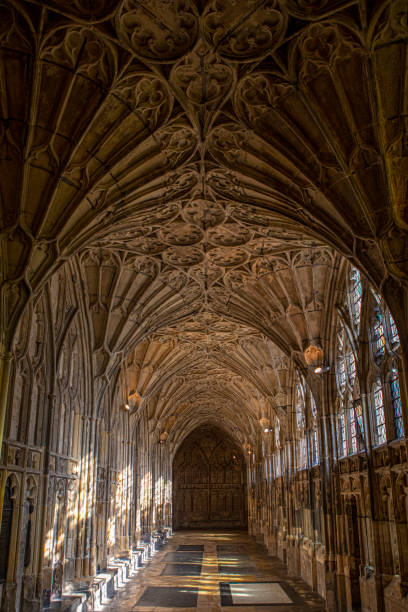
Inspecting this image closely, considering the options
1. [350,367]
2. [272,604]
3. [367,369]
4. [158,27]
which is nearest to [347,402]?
[350,367]

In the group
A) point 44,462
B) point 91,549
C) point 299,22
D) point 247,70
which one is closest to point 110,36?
point 247,70

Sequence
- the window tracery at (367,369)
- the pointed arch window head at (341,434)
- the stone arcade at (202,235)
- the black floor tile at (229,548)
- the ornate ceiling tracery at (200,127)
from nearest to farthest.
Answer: the ornate ceiling tracery at (200,127), the stone arcade at (202,235), the window tracery at (367,369), the pointed arch window head at (341,434), the black floor tile at (229,548)

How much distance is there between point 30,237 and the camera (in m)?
9.62

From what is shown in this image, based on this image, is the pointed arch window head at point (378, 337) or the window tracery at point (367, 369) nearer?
the window tracery at point (367, 369)

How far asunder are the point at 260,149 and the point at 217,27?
2902 mm

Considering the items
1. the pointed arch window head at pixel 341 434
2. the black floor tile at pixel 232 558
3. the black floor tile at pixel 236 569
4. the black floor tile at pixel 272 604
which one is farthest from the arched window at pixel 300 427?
the black floor tile at pixel 232 558

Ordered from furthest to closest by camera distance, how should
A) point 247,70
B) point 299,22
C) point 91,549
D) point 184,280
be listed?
point 184,280, point 91,549, point 247,70, point 299,22

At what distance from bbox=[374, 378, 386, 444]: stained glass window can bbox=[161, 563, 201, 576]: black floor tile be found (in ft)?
38.6

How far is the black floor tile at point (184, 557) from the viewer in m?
24.5

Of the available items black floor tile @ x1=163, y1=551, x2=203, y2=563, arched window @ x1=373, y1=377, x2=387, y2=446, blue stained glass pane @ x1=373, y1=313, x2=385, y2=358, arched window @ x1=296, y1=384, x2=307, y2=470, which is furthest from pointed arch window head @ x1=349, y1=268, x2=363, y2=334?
black floor tile @ x1=163, y1=551, x2=203, y2=563

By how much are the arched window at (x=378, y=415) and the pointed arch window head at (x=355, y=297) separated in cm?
166

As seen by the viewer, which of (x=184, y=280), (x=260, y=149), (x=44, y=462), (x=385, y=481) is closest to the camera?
(x=260, y=149)

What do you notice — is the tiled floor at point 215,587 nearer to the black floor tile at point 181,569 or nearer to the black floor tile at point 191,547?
the black floor tile at point 181,569

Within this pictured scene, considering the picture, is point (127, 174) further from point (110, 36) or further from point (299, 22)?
point (299, 22)
